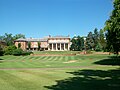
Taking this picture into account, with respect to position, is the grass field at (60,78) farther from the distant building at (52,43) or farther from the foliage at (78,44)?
the distant building at (52,43)

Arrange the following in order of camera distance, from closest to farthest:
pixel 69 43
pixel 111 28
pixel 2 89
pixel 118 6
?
pixel 2 89, pixel 118 6, pixel 111 28, pixel 69 43

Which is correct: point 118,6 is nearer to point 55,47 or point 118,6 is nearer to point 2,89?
point 2,89

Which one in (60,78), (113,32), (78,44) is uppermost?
(78,44)

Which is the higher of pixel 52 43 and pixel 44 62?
pixel 52 43

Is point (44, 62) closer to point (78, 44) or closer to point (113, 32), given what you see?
point (113, 32)

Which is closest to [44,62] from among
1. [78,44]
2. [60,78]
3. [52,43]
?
[60,78]

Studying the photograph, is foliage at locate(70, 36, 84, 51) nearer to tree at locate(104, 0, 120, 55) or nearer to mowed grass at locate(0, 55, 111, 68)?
mowed grass at locate(0, 55, 111, 68)

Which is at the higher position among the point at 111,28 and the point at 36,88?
the point at 111,28

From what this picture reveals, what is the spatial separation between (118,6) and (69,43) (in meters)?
131

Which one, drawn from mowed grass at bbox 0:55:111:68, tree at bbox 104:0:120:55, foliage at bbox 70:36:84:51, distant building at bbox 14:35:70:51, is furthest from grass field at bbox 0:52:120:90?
distant building at bbox 14:35:70:51

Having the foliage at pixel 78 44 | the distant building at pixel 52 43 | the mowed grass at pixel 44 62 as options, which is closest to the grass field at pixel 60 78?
the mowed grass at pixel 44 62

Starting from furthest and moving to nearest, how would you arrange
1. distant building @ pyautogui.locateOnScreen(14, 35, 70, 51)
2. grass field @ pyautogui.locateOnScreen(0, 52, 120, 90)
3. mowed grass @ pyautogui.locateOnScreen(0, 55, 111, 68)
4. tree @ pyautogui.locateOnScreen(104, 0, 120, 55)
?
1. distant building @ pyautogui.locateOnScreen(14, 35, 70, 51)
2. mowed grass @ pyautogui.locateOnScreen(0, 55, 111, 68)
3. tree @ pyautogui.locateOnScreen(104, 0, 120, 55)
4. grass field @ pyautogui.locateOnScreen(0, 52, 120, 90)

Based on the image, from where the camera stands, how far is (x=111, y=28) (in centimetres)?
3203

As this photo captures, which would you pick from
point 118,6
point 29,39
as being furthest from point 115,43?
point 29,39
